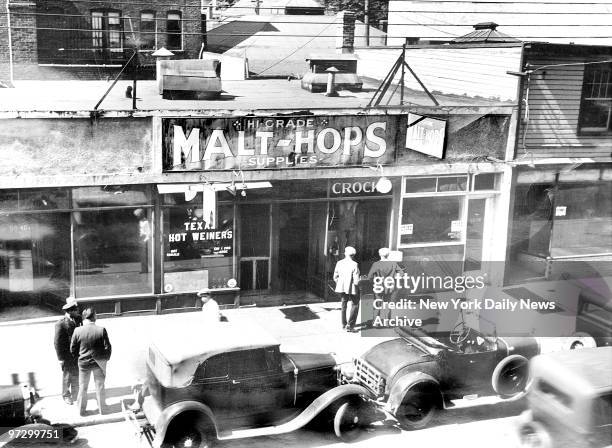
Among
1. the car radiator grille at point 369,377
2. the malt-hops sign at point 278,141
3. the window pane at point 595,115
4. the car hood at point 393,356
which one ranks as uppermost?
the window pane at point 595,115

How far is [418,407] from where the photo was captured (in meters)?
11.4

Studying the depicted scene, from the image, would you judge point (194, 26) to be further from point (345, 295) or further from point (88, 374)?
point (88, 374)

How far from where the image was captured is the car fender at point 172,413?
9742 mm

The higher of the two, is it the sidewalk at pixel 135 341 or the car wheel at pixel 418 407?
the car wheel at pixel 418 407

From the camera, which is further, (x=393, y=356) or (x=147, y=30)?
(x=147, y=30)

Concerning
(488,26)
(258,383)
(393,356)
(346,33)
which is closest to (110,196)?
(258,383)

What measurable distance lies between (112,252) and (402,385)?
24.8ft

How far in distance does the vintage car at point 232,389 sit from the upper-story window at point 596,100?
458 inches

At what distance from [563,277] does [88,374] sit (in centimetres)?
1241

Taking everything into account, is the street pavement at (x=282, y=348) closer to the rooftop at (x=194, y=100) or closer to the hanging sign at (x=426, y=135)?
the hanging sign at (x=426, y=135)

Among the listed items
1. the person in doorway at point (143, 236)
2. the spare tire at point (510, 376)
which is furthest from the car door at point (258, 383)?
the person in doorway at point (143, 236)

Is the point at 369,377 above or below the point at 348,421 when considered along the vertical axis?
above

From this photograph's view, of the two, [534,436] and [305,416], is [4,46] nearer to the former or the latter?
[305,416]

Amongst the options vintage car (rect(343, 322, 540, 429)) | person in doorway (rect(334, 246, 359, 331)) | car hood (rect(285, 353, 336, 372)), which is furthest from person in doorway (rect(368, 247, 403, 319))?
car hood (rect(285, 353, 336, 372))
